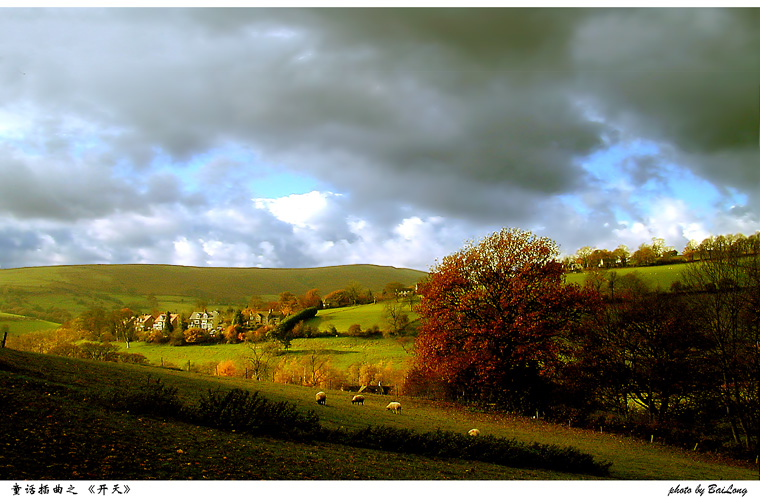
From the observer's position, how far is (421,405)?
26.6 m

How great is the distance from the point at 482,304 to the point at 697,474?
45.5 ft

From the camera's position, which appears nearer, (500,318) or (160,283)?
(500,318)

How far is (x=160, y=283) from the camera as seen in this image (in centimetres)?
7988

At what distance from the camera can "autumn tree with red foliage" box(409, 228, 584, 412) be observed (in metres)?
24.9

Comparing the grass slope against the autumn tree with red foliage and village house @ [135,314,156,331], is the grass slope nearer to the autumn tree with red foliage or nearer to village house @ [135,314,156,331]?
village house @ [135,314,156,331]

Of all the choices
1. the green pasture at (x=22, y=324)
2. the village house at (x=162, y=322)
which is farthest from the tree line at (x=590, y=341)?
the village house at (x=162, y=322)

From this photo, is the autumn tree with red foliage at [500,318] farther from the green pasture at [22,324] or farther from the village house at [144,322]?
the village house at [144,322]

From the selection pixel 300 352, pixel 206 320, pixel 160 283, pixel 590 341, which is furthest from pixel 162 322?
pixel 590 341

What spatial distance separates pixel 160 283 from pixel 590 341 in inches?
2977

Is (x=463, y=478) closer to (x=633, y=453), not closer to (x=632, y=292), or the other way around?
(x=633, y=453)

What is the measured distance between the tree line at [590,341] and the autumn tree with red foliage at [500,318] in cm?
6

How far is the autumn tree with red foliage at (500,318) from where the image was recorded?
980 inches

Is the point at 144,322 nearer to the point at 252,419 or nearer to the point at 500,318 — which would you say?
the point at 500,318

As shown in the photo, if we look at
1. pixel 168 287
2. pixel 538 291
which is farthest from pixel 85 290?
pixel 538 291
